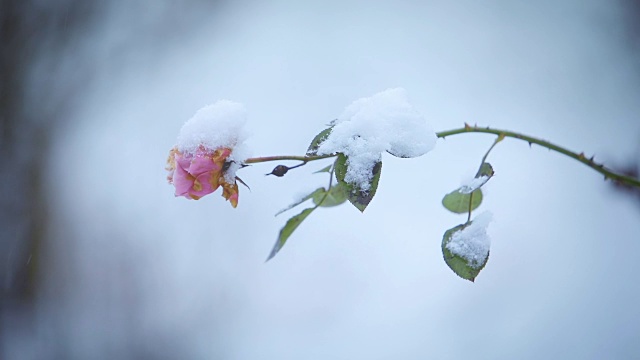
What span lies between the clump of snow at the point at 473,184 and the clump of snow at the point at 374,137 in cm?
5

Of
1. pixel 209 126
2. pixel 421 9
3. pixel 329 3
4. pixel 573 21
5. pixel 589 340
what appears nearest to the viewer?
pixel 209 126

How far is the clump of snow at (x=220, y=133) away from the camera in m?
0.36

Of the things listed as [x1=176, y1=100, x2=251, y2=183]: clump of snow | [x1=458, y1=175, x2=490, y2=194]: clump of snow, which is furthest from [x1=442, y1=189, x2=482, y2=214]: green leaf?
[x1=176, y1=100, x2=251, y2=183]: clump of snow

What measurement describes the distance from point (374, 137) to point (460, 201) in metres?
0.12

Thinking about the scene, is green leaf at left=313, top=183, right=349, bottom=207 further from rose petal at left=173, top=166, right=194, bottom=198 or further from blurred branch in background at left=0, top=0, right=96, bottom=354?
blurred branch in background at left=0, top=0, right=96, bottom=354

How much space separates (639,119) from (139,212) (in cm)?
243

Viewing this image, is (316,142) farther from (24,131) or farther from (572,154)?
(24,131)

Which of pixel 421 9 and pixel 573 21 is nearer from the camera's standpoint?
pixel 573 21

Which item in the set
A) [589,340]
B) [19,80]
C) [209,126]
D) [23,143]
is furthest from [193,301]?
[209,126]

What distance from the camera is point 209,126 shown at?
37cm

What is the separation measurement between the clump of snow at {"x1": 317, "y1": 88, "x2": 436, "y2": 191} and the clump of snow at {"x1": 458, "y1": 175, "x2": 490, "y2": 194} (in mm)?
50

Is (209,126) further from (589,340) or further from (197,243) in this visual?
(197,243)

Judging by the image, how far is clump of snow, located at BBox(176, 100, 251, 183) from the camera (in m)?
0.36

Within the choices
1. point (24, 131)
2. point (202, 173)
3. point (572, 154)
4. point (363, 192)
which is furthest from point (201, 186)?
point (24, 131)
